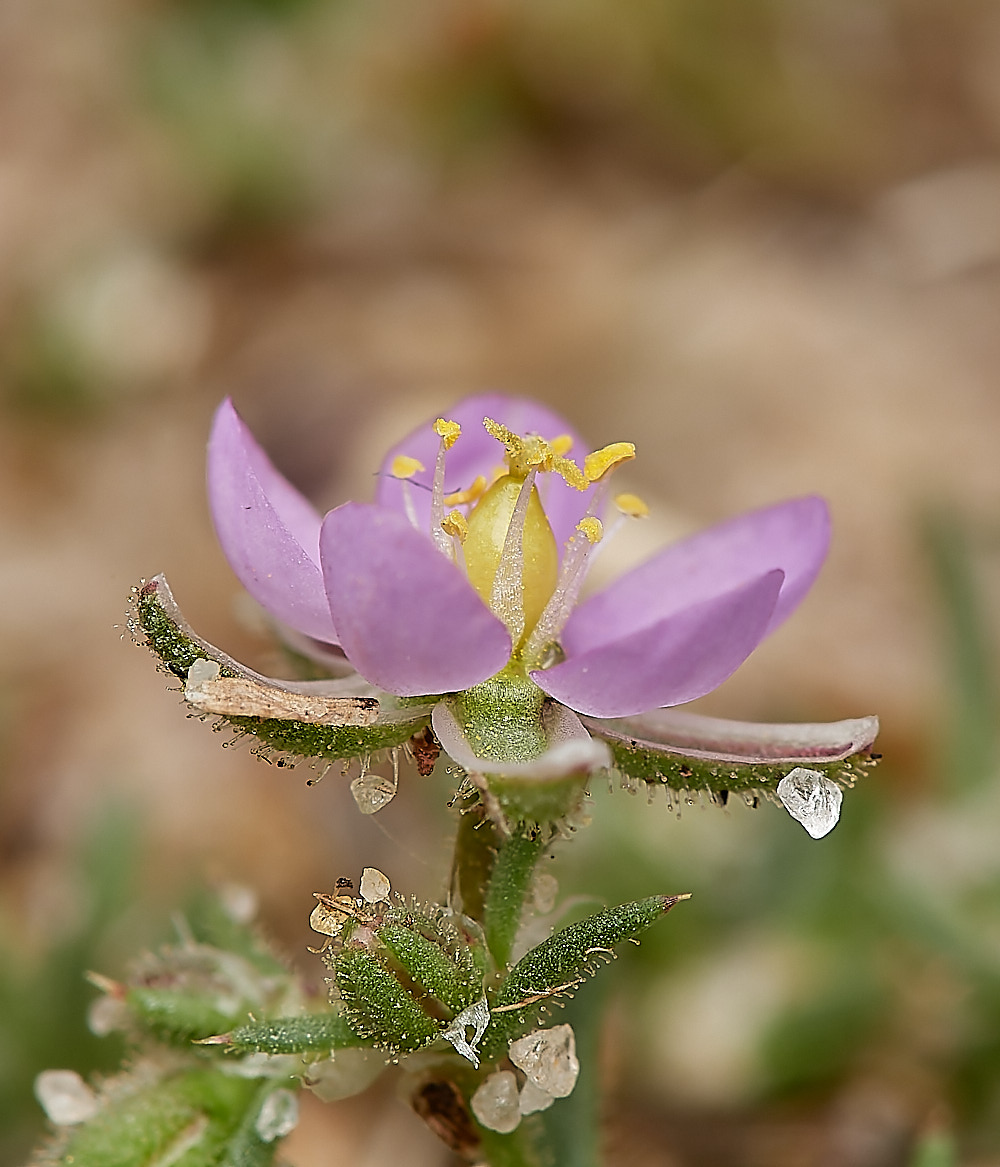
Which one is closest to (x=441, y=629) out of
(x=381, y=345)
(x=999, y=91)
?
(x=381, y=345)

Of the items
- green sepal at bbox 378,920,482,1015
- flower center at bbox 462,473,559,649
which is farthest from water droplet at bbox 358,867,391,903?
flower center at bbox 462,473,559,649

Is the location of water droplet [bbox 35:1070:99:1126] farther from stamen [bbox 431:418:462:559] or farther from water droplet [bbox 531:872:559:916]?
stamen [bbox 431:418:462:559]

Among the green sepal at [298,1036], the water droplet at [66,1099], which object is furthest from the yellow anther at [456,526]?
the water droplet at [66,1099]

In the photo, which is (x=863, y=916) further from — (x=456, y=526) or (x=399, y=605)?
(x=399, y=605)

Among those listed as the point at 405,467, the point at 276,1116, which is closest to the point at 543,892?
the point at 276,1116

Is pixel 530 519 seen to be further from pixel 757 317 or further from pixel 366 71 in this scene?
pixel 366 71

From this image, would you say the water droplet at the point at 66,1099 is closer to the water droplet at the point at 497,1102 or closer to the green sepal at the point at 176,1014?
the green sepal at the point at 176,1014
